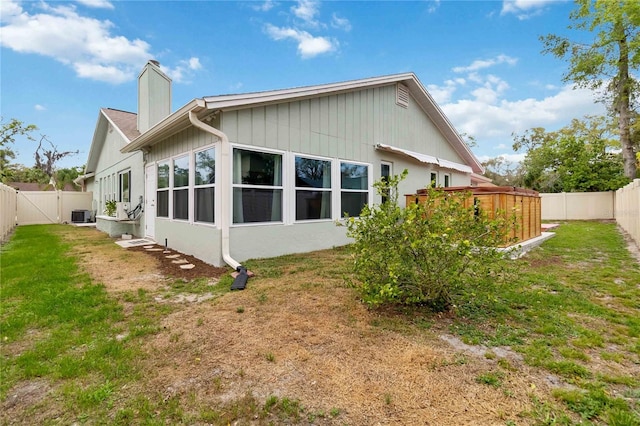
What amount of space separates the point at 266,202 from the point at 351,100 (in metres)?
3.93

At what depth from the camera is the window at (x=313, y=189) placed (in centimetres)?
727

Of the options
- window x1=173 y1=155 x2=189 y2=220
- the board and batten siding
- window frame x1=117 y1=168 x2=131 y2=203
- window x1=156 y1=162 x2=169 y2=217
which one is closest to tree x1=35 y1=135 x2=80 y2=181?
window frame x1=117 y1=168 x2=131 y2=203

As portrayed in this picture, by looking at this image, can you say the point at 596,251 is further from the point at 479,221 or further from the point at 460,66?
the point at 460,66

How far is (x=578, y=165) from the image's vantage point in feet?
61.9

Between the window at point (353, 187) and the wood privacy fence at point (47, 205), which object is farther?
the wood privacy fence at point (47, 205)

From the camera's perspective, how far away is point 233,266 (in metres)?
5.68

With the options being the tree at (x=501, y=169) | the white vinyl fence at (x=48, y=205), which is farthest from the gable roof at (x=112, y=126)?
the tree at (x=501, y=169)

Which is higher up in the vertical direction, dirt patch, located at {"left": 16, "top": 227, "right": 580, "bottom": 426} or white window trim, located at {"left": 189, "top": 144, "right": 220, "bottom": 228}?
white window trim, located at {"left": 189, "top": 144, "right": 220, "bottom": 228}

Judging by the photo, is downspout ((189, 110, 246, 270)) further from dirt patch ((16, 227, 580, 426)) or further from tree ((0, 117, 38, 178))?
tree ((0, 117, 38, 178))

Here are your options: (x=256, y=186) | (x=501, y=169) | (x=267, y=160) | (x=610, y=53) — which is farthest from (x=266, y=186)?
(x=501, y=169)

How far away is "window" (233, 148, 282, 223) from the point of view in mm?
6191

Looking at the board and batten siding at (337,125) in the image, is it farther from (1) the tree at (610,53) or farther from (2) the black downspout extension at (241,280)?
(1) the tree at (610,53)

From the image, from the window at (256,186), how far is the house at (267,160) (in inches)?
0.8

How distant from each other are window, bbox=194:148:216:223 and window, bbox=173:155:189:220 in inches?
21.3
